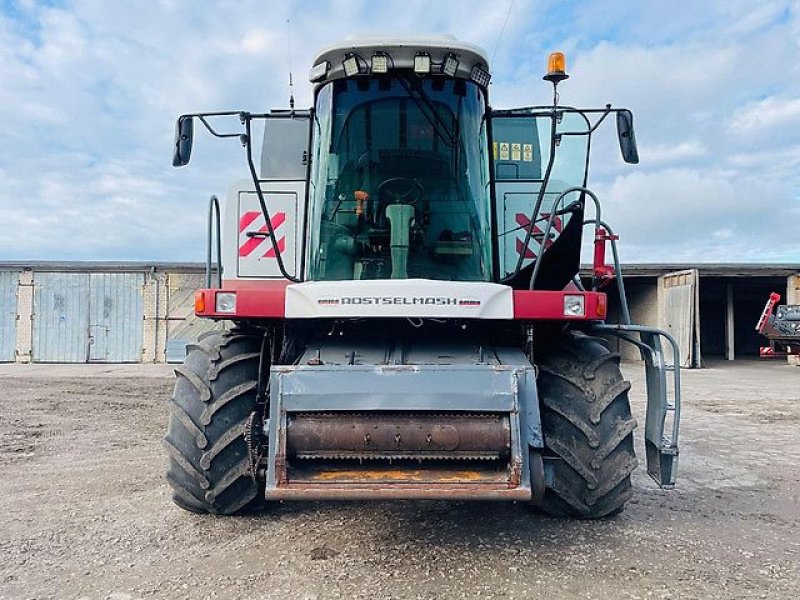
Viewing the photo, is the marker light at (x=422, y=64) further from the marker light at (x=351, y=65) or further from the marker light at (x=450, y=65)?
the marker light at (x=351, y=65)

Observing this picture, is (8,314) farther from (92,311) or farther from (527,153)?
(527,153)

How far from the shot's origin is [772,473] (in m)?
5.95

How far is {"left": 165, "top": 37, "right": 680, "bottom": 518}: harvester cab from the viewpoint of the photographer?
3.28 meters

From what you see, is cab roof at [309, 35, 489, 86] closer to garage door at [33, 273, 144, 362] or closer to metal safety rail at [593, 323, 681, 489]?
metal safety rail at [593, 323, 681, 489]

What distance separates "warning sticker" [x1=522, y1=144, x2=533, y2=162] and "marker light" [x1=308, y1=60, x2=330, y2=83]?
150 cm

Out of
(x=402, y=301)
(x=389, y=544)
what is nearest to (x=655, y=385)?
(x=402, y=301)

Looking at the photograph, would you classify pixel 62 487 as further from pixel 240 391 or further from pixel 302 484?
pixel 302 484

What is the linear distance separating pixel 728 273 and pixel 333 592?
2088 centimetres

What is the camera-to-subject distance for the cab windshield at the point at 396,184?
4.13m

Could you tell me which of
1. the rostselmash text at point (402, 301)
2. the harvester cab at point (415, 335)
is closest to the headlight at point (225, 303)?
the harvester cab at point (415, 335)

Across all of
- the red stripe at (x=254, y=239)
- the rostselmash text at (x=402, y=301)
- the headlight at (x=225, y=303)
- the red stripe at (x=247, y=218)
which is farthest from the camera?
the red stripe at (x=247, y=218)

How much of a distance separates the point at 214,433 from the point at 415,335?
1.27 m

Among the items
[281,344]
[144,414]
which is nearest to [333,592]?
[281,344]

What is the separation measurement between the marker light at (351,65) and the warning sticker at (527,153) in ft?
4.54
